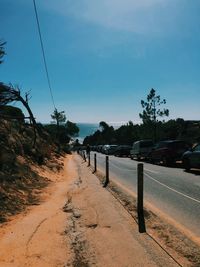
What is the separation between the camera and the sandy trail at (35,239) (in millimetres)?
6219

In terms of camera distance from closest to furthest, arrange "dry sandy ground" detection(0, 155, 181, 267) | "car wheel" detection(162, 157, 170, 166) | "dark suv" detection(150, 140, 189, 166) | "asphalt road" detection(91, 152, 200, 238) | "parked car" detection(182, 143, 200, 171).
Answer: "dry sandy ground" detection(0, 155, 181, 267) → "asphalt road" detection(91, 152, 200, 238) → "parked car" detection(182, 143, 200, 171) → "dark suv" detection(150, 140, 189, 166) → "car wheel" detection(162, 157, 170, 166)

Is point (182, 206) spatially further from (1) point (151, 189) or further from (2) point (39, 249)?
(2) point (39, 249)

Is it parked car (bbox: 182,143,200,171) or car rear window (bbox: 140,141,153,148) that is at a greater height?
car rear window (bbox: 140,141,153,148)

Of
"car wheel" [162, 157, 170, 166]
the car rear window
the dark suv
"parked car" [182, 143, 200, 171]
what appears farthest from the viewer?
the car rear window

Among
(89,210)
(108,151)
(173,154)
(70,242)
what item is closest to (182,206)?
(89,210)

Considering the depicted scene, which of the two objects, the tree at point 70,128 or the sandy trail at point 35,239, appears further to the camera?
the tree at point 70,128

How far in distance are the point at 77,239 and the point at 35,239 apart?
81cm

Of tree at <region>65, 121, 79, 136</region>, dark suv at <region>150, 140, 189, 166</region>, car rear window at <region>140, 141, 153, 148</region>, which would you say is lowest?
dark suv at <region>150, 140, 189, 166</region>

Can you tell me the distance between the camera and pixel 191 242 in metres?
6.96

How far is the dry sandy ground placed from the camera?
6086 millimetres

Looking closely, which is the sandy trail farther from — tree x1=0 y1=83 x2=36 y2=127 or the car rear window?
the car rear window

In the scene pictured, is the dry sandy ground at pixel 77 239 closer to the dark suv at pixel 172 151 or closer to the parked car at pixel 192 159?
the parked car at pixel 192 159

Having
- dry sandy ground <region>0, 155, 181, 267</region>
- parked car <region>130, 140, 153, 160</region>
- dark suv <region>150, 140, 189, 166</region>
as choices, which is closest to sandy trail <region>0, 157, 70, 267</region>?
dry sandy ground <region>0, 155, 181, 267</region>

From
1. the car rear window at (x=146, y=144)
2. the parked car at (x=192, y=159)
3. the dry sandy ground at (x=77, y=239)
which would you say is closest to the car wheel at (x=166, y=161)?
the parked car at (x=192, y=159)
